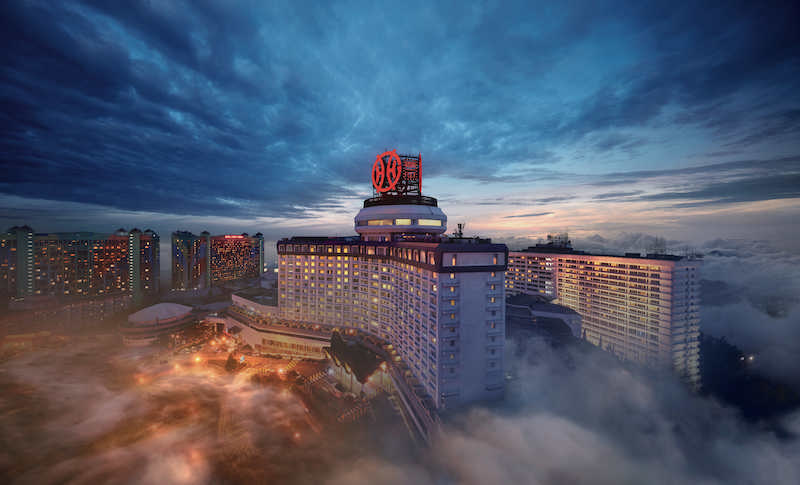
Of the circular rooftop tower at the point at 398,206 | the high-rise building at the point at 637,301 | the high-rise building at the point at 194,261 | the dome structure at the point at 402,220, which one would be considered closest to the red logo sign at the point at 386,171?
the circular rooftop tower at the point at 398,206

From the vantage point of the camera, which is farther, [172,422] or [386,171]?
[386,171]

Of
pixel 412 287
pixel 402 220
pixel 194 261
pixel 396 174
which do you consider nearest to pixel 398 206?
pixel 402 220

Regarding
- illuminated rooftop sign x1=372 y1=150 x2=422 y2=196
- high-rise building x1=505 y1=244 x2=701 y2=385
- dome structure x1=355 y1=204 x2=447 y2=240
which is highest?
illuminated rooftop sign x1=372 y1=150 x2=422 y2=196

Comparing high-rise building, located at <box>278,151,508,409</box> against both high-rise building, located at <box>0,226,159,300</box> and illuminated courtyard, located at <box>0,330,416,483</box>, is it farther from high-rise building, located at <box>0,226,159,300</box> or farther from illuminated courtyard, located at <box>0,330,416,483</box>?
high-rise building, located at <box>0,226,159,300</box>

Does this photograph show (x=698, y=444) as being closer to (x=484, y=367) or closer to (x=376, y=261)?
(x=484, y=367)

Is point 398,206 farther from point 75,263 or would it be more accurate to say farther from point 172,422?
point 75,263

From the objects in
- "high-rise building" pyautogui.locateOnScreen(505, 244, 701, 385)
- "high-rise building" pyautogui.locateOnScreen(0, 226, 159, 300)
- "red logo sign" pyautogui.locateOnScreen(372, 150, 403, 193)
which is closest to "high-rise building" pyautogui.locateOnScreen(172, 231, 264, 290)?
"high-rise building" pyautogui.locateOnScreen(0, 226, 159, 300)

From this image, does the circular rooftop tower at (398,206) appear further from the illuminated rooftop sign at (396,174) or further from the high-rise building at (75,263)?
the high-rise building at (75,263)
